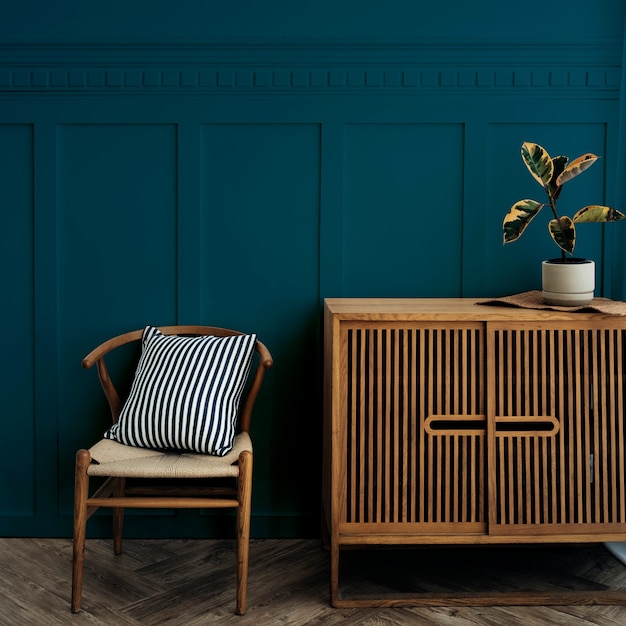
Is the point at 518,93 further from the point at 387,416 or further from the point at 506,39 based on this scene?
the point at 387,416

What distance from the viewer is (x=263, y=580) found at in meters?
2.51

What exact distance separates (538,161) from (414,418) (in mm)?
968

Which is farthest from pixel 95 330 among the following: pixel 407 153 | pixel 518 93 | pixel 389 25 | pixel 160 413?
pixel 518 93

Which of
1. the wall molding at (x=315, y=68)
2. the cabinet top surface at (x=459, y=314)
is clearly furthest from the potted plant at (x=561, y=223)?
the wall molding at (x=315, y=68)

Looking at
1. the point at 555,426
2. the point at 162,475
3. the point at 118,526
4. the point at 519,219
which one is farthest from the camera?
the point at 118,526

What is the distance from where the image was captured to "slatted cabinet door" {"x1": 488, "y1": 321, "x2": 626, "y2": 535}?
236 centimetres

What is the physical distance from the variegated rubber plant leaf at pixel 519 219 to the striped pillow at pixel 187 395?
37.8 inches

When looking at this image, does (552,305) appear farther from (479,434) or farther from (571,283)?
(479,434)

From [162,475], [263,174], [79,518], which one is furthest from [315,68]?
[79,518]

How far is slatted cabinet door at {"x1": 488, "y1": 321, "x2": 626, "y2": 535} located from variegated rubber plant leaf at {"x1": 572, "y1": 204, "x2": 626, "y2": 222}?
1.20 feet

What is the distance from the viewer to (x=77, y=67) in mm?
2771

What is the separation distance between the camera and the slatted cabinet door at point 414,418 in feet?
7.73

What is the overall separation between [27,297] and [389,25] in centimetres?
175

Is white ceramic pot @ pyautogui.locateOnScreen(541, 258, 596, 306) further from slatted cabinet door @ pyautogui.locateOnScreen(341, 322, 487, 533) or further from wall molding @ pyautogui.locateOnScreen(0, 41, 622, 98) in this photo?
wall molding @ pyautogui.locateOnScreen(0, 41, 622, 98)
